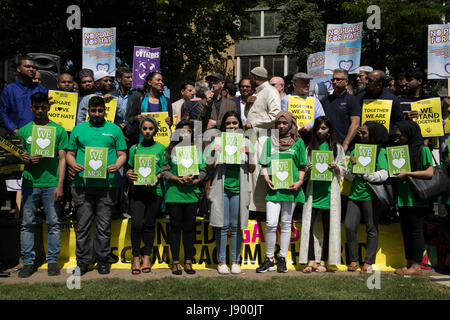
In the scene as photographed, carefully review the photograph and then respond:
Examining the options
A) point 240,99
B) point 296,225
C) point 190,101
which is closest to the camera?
point 296,225

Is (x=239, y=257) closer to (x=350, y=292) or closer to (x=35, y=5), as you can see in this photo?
(x=350, y=292)

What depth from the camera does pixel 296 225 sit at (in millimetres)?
7457

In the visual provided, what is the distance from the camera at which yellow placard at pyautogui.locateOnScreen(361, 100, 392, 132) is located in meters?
7.34

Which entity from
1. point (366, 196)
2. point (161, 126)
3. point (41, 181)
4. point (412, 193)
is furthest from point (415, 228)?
point (41, 181)

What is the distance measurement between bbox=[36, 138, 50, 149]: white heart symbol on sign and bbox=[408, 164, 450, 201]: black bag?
4913mm

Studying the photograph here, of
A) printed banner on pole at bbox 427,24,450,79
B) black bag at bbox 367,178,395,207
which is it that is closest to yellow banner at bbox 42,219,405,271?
black bag at bbox 367,178,395,207

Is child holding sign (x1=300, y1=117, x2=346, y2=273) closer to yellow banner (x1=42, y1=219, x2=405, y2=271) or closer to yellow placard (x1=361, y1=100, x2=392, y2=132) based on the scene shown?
yellow banner (x1=42, y1=219, x2=405, y2=271)

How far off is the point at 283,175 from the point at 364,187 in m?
1.16

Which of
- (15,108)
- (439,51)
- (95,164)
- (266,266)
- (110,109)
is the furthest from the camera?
(439,51)

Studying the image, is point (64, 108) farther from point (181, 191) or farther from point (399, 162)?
point (399, 162)

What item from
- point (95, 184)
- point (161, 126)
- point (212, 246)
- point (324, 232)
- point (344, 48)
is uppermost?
point (344, 48)

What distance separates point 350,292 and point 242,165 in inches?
86.6

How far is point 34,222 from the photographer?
22.1ft

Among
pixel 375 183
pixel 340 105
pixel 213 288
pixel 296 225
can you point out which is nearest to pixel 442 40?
pixel 340 105
